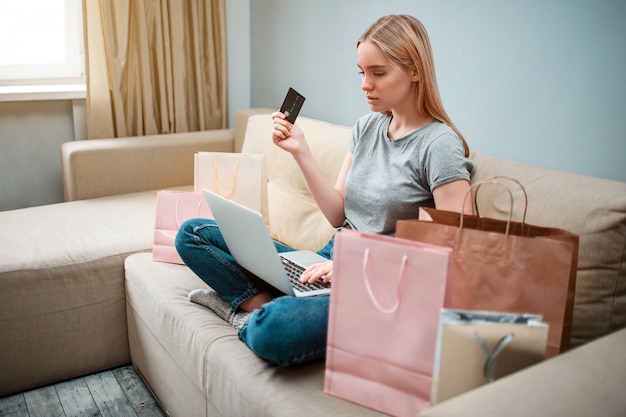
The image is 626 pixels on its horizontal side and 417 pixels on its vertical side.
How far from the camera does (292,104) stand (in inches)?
68.5

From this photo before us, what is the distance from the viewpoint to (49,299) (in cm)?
205

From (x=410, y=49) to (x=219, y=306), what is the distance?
85 cm

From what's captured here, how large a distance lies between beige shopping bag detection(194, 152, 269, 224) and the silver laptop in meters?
0.44

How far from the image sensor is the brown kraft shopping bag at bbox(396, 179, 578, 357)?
44.9 inches

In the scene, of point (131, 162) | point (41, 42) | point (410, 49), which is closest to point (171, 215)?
point (131, 162)

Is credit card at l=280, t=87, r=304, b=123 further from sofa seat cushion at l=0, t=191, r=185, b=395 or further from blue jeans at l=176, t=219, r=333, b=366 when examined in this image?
sofa seat cushion at l=0, t=191, r=185, b=395

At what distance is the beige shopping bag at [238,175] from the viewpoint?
2100mm

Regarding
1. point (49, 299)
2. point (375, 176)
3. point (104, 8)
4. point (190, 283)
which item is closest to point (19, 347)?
point (49, 299)

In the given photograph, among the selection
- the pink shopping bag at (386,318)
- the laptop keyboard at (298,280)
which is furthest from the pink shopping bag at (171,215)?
the pink shopping bag at (386,318)

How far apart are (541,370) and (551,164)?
3.12ft

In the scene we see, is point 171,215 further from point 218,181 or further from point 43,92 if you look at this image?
point 43,92

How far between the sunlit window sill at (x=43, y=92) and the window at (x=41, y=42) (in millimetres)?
58

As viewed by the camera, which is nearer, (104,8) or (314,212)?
(314,212)

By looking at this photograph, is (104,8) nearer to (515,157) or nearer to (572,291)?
(515,157)
